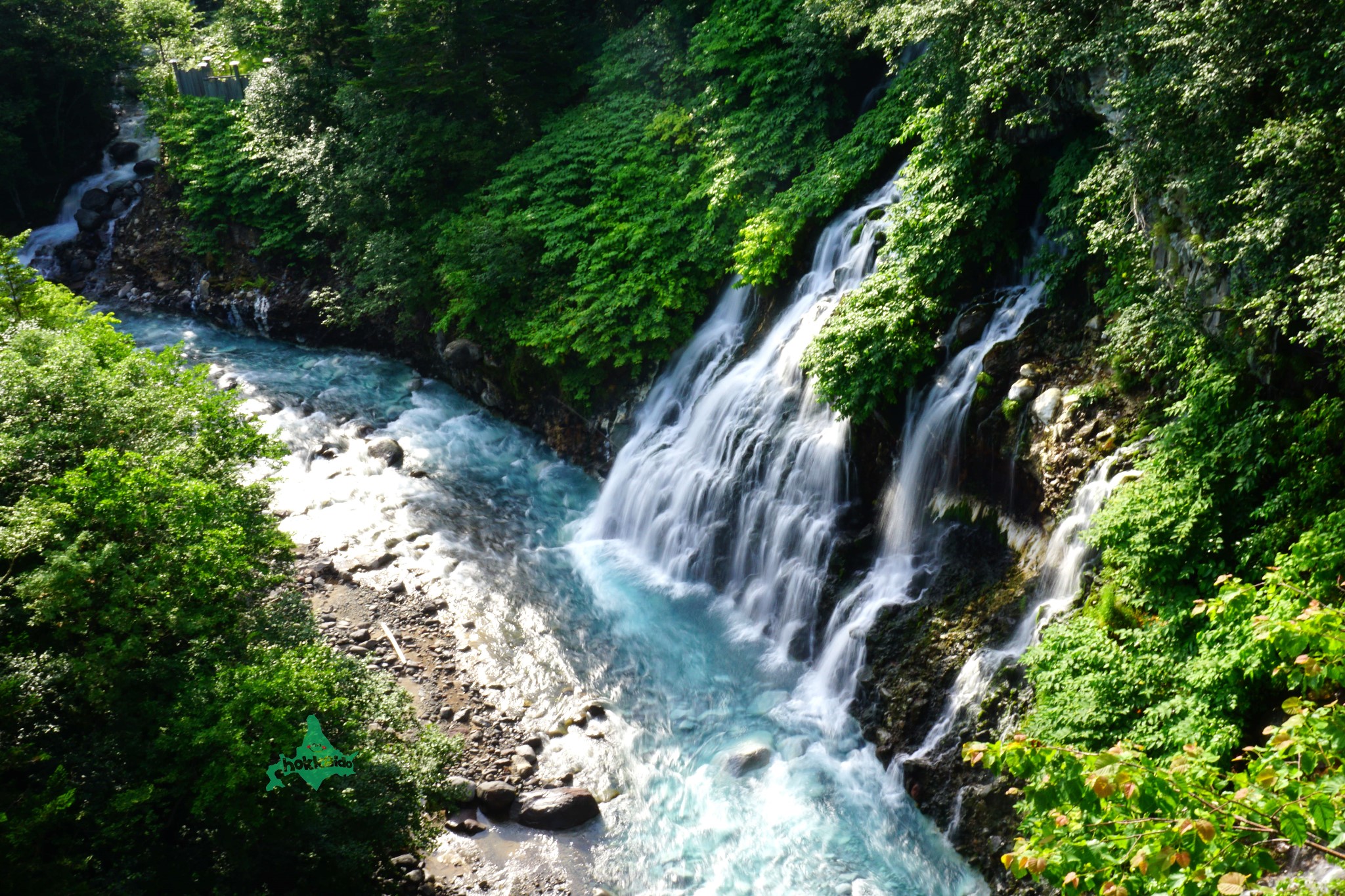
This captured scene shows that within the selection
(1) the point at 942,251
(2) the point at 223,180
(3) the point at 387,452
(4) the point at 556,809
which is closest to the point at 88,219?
(2) the point at 223,180

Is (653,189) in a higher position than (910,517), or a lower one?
higher

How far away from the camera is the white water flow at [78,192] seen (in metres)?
28.3

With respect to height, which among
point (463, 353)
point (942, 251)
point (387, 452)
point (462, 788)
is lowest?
point (462, 788)

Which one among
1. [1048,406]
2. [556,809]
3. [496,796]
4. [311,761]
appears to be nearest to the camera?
[311,761]

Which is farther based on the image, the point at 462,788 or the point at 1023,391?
the point at 1023,391

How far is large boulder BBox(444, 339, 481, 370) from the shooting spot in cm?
1983

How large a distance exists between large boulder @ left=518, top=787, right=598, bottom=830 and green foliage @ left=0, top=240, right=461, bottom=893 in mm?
981

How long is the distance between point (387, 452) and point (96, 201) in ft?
66.0

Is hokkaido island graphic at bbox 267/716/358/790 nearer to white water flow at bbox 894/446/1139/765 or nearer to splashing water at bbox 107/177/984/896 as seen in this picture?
splashing water at bbox 107/177/984/896

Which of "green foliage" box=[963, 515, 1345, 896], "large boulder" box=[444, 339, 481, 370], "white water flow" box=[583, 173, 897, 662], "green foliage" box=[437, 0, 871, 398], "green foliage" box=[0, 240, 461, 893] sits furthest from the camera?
"large boulder" box=[444, 339, 481, 370]

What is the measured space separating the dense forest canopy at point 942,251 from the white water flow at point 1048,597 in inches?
19.0

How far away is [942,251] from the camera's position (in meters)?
11.7

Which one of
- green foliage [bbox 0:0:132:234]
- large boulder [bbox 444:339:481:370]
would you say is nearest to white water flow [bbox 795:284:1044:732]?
large boulder [bbox 444:339:481:370]

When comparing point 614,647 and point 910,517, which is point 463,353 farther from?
point 910,517
